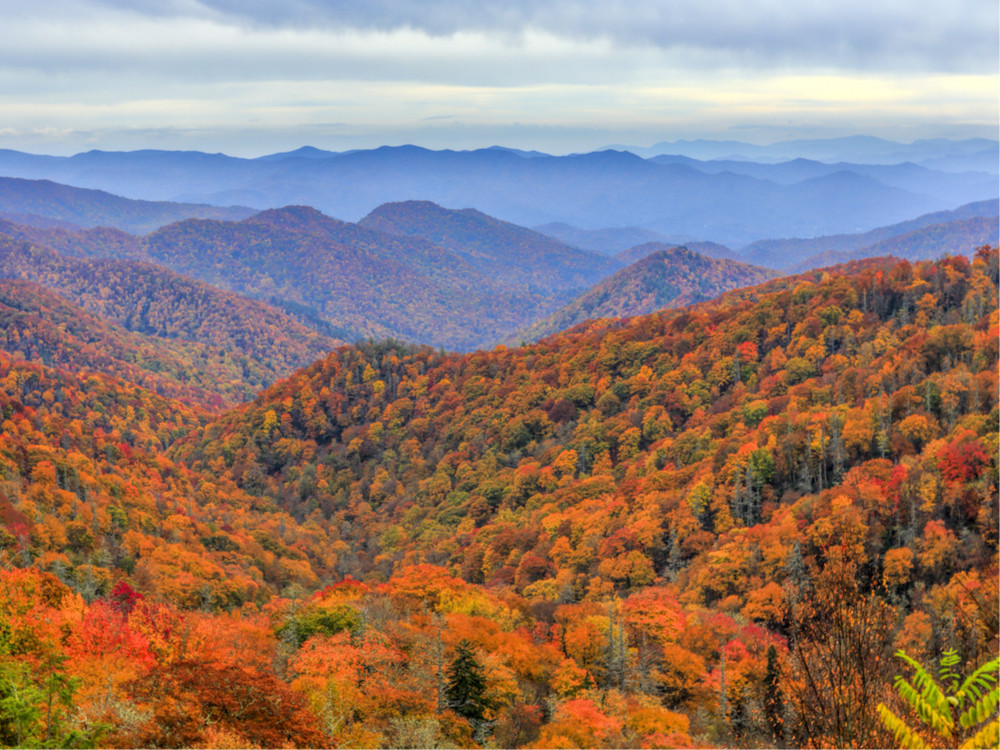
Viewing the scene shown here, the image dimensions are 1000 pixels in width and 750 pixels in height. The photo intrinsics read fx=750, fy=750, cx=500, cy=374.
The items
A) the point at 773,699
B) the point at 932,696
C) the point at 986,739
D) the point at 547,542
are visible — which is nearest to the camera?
the point at 986,739

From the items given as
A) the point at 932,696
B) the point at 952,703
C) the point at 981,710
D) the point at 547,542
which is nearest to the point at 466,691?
the point at 932,696

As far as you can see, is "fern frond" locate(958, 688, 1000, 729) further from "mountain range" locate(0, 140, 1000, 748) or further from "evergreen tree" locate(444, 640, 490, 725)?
"evergreen tree" locate(444, 640, 490, 725)

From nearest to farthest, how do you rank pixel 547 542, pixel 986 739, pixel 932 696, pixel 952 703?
1. pixel 986 739
2. pixel 952 703
3. pixel 932 696
4. pixel 547 542

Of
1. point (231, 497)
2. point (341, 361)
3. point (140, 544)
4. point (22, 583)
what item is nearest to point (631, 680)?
point (22, 583)

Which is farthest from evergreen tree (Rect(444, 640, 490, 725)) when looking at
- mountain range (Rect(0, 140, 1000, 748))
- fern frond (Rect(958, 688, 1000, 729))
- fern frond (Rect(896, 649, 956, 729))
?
fern frond (Rect(958, 688, 1000, 729))

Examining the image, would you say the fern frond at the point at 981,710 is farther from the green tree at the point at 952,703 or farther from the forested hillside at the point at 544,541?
the forested hillside at the point at 544,541

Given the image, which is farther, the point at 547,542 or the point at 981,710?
the point at 547,542

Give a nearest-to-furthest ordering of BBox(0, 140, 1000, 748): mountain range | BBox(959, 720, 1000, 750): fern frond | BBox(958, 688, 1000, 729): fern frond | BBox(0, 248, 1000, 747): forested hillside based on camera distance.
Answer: BBox(958, 688, 1000, 729): fern frond → BBox(959, 720, 1000, 750): fern frond → BBox(0, 140, 1000, 748): mountain range → BBox(0, 248, 1000, 747): forested hillside

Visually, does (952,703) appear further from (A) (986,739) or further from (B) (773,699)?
(B) (773,699)

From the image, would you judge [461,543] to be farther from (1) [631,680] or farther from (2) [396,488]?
(1) [631,680]

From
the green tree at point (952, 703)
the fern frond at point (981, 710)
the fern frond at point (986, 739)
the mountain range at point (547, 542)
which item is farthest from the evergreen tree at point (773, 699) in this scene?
the fern frond at point (981, 710)
